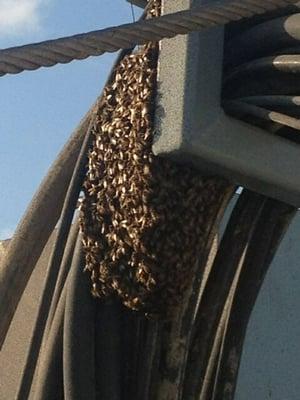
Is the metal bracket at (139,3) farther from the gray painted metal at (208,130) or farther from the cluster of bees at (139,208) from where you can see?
the gray painted metal at (208,130)

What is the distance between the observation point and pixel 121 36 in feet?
9.78

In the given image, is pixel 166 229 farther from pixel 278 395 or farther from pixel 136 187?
pixel 278 395

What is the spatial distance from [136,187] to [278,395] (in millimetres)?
3190

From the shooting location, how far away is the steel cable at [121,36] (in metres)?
2.85

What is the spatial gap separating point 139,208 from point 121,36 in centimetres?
112

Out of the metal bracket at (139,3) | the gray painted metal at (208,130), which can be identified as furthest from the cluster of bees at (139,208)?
the metal bracket at (139,3)

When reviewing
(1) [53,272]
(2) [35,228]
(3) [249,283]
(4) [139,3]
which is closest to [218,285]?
(3) [249,283]

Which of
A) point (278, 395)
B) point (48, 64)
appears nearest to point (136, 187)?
point (48, 64)

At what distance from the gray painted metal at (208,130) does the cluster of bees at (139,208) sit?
7 cm

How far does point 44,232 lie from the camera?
4.54 metres

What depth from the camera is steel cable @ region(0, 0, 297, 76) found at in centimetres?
285

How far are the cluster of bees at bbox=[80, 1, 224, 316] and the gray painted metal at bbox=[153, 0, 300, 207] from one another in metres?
0.07

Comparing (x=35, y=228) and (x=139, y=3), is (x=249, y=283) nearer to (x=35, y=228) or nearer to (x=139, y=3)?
(x=35, y=228)

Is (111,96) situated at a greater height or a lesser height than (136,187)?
greater
